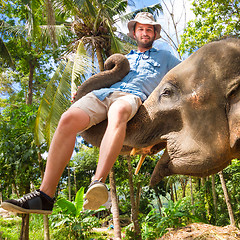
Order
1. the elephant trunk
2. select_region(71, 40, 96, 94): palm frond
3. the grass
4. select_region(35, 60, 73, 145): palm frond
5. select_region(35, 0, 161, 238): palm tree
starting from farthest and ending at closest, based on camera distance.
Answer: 1. the grass
2. select_region(71, 40, 96, 94): palm frond
3. select_region(35, 0, 161, 238): palm tree
4. select_region(35, 60, 73, 145): palm frond
5. the elephant trunk

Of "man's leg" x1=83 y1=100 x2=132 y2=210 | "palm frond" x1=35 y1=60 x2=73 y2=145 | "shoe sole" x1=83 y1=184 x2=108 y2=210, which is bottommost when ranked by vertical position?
"shoe sole" x1=83 y1=184 x2=108 y2=210

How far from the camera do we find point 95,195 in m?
1.42

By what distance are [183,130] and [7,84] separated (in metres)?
17.2

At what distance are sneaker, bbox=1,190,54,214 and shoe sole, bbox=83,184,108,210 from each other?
222 millimetres

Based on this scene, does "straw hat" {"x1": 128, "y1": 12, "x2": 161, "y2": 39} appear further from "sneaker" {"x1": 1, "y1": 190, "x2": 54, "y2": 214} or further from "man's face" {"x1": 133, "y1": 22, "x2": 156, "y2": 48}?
"sneaker" {"x1": 1, "y1": 190, "x2": 54, "y2": 214}

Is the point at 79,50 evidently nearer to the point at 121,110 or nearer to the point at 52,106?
the point at 52,106

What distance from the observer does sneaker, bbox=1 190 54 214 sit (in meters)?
1.47

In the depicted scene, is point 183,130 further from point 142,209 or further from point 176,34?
point 142,209

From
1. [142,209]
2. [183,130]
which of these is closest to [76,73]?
[183,130]

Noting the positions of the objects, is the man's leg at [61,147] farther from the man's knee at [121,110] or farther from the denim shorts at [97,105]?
the man's knee at [121,110]

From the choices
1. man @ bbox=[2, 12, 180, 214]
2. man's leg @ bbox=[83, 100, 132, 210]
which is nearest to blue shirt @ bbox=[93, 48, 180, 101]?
man @ bbox=[2, 12, 180, 214]

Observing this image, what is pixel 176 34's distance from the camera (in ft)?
40.8

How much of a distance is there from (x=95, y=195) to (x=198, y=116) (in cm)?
65

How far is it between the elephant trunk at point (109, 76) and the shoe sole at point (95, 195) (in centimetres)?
64
